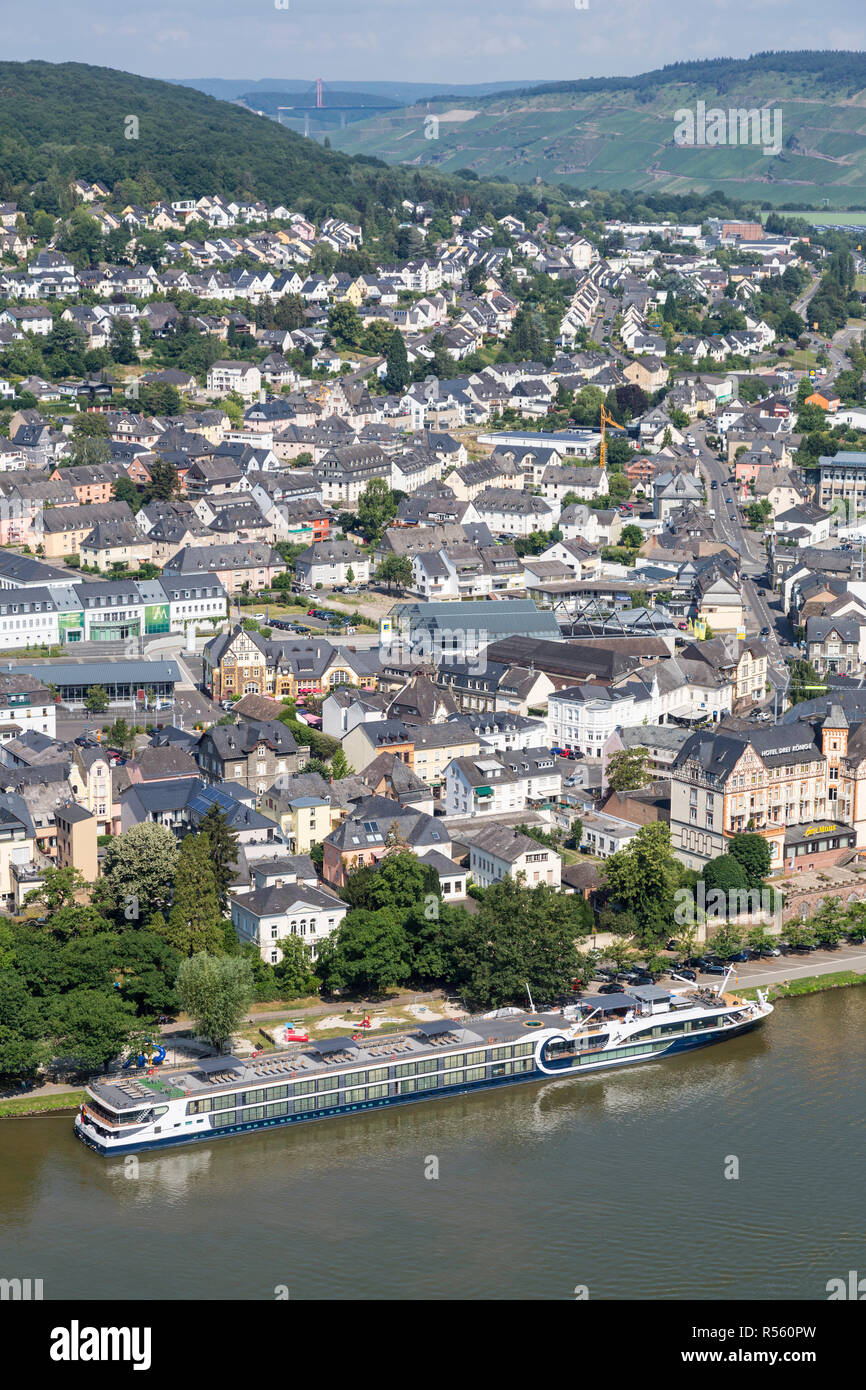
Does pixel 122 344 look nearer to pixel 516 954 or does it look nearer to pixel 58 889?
pixel 58 889

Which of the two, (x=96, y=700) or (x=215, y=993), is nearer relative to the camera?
(x=215, y=993)

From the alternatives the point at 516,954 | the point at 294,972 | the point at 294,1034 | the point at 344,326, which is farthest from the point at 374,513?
the point at 294,1034

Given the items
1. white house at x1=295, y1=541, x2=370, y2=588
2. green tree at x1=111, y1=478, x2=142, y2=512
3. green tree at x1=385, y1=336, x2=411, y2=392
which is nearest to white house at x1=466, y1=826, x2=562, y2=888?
white house at x1=295, y1=541, x2=370, y2=588

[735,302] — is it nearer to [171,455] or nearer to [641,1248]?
[171,455]

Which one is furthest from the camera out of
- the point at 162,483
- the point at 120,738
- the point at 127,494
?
the point at 127,494

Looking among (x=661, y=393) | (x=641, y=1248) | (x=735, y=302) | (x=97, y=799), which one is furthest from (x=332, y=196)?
(x=641, y=1248)

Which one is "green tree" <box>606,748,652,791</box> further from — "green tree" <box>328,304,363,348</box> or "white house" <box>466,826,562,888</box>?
"green tree" <box>328,304,363,348</box>
